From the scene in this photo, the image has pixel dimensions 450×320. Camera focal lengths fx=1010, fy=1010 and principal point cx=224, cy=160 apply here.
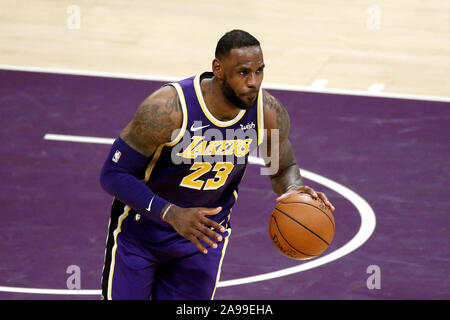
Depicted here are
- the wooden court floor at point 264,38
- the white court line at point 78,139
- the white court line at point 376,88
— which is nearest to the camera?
the white court line at point 78,139

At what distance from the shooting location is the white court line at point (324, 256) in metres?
8.44

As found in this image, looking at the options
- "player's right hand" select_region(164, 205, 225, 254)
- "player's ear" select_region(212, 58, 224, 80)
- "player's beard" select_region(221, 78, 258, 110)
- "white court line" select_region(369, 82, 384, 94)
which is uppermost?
"player's ear" select_region(212, 58, 224, 80)

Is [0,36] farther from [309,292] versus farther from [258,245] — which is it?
[309,292]

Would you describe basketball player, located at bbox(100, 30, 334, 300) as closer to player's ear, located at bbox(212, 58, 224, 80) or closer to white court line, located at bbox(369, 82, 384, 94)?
player's ear, located at bbox(212, 58, 224, 80)

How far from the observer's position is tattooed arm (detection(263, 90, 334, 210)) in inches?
265

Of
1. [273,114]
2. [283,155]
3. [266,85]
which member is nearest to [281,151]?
[283,155]

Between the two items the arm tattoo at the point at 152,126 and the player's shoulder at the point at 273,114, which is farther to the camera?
the player's shoulder at the point at 273,114

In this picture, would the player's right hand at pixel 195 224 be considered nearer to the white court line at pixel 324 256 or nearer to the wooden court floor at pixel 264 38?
the white court line at pixel 324 256

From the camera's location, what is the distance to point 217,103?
646cm

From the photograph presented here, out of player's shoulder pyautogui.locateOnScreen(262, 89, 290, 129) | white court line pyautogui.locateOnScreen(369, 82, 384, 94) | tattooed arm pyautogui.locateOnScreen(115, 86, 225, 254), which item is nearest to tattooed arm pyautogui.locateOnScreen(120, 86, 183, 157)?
tattooed arm pyautogui.locateOnScreen(115, 86, 225, 254)

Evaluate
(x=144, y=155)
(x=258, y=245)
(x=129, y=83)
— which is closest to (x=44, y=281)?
(x=258, y=245)

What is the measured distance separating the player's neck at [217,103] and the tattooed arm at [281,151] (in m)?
0.30

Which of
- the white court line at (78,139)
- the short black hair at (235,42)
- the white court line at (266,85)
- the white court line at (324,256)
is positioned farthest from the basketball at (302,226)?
the white court line at (266,85)

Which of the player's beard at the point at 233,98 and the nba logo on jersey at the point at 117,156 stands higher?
the player's beard at the point at 233,98
